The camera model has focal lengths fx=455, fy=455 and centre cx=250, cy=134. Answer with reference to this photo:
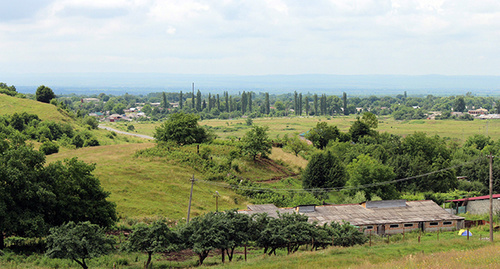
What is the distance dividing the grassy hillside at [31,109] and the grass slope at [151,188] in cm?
3466

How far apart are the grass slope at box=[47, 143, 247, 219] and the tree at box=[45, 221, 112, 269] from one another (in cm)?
1111

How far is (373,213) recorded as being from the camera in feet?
115

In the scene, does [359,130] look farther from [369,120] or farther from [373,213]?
[373,213]

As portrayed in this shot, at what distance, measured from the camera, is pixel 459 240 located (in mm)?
28500

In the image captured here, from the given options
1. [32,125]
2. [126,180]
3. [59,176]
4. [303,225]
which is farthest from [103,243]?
[32,125]

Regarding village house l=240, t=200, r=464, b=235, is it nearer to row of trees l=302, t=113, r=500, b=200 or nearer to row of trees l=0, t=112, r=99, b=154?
row of trees l=302, t=113, r=500, b=200

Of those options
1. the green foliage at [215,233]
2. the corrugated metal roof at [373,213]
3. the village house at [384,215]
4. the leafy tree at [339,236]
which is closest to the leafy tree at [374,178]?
the corrugated metal roof at [373,213]

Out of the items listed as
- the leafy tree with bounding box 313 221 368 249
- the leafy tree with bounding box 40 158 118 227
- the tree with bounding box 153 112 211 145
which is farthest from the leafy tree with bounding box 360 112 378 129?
the leafy tree with bounding box 40 158 118 227

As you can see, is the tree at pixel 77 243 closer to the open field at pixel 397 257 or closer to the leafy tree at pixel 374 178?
the open field at pixel 397 257

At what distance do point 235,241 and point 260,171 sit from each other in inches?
1079

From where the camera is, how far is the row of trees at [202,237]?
21.6 m

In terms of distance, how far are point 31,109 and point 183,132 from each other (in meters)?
43.5

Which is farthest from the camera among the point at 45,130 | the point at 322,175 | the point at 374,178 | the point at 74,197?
the point at 45,130

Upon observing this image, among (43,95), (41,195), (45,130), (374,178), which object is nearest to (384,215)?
(374,178)
